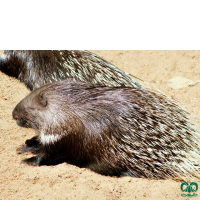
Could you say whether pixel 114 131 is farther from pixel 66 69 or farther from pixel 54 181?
pixel 66 69

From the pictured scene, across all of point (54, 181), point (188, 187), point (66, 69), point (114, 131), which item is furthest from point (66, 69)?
point (188, 187)

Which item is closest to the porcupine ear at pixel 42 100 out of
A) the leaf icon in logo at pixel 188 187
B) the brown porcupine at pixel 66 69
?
Result: the brown porcupine at pixel 66 69

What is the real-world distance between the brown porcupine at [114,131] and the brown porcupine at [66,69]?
0.69 m

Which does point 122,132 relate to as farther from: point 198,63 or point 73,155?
point 198,63

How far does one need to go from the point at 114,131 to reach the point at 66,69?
1534mm

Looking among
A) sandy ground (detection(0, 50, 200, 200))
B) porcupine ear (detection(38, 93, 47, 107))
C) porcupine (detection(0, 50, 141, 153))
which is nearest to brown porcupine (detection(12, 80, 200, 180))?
porcupine ear (detection(38, 93, 47, 107))

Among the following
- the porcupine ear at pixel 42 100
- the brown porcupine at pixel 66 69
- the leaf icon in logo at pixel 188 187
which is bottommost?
the leaf icon in logo at pixel 188 187

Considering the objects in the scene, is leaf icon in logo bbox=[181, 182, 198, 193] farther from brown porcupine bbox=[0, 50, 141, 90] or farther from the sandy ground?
brown porcupine bbox=[0, 50, 141, 90]

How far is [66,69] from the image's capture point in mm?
3686

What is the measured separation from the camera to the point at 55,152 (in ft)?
9.15

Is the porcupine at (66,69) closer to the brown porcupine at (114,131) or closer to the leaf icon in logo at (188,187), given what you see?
the brown porcupine at (114,131)

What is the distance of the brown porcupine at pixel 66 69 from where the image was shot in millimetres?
3666

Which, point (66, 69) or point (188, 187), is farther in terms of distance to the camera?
point (66, 69)

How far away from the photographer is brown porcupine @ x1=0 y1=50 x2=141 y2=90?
12.0 feet
